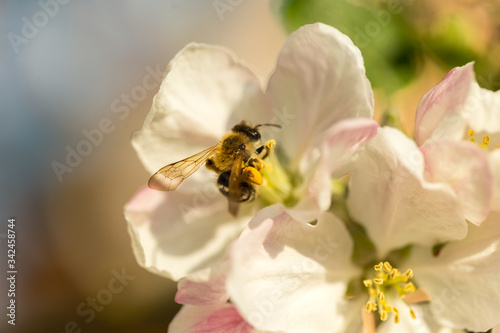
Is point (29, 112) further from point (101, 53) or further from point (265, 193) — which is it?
point (265, 193)

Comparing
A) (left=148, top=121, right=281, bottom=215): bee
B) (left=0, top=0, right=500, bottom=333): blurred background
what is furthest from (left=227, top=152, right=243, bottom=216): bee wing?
(left=0, top=0, right=500, bottom=333): blurred background

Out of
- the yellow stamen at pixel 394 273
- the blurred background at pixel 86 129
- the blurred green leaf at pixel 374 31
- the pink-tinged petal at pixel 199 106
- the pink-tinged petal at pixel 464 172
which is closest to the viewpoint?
the pink-tinged petal at pixel 464 172

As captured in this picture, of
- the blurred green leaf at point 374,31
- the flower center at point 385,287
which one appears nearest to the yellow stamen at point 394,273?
the flower center at point 385,287

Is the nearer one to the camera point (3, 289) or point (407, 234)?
point (407, 234)

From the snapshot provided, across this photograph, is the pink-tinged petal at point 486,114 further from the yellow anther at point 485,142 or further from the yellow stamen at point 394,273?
the yellow stamen at point 394,273

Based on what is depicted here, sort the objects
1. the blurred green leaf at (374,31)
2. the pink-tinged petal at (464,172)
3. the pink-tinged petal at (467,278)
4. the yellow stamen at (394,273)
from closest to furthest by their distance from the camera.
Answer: the pink-tinged petal at (464,172) → the pink-tinged petal at (467,278) → the yellow stamen at (394,273) → the blurred green leaf at (374,31)

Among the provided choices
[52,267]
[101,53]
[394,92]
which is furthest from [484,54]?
[52,267]
